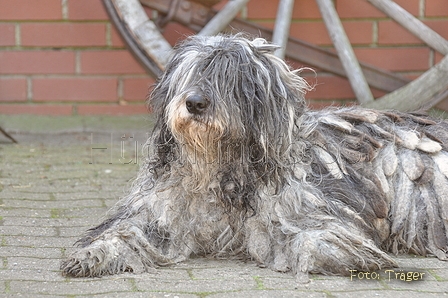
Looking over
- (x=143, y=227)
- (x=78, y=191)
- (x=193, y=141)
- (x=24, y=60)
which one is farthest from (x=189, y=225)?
(x=24, y=60)

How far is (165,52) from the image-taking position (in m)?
5.77

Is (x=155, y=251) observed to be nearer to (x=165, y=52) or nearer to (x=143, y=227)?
(x=143, y=227)

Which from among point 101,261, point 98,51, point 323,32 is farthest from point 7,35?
point 101,261

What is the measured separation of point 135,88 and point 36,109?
36.0 inches

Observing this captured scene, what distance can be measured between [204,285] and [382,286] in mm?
775

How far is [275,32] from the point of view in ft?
20.4

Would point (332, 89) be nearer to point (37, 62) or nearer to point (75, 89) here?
point (75, 89)

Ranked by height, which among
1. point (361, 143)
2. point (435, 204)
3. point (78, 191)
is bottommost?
point (78, 191)

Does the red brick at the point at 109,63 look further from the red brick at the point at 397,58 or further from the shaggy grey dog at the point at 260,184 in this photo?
the shaggy grey dog at the point at 260,184

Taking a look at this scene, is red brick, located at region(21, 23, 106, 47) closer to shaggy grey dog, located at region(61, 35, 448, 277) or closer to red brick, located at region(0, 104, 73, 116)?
red brick, located at region(0, 104, 73, 116)

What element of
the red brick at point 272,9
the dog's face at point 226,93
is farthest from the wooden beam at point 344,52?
the dog's face at point 226,93

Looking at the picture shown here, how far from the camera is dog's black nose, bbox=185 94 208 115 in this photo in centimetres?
360

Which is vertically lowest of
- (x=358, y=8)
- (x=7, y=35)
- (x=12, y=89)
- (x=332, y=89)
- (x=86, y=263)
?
(x=86, y=263)

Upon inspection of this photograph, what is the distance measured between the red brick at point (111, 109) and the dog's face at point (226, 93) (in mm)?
3363
